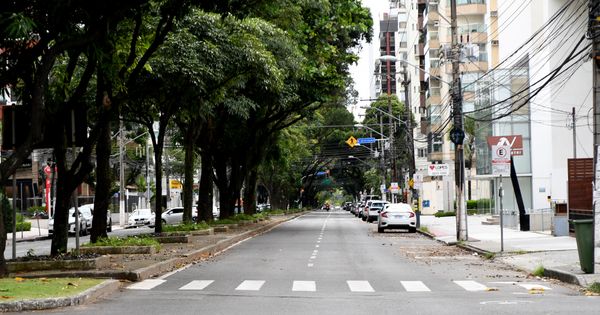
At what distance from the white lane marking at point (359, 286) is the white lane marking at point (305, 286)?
2.27ft

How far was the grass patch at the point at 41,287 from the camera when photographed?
11445 millimetres

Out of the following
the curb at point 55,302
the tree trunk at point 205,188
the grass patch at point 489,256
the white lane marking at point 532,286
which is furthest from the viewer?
the tree trunk at point 205,188

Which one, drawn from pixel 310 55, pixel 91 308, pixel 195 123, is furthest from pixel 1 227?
pixel 310 55

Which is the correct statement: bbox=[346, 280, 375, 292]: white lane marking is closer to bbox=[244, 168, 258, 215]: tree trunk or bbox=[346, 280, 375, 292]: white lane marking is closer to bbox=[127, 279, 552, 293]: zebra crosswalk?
bbox=[127, 279, 552, 293]: zebra crosswalk

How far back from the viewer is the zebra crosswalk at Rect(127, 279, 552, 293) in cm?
1424

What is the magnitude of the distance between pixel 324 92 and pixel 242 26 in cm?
1131

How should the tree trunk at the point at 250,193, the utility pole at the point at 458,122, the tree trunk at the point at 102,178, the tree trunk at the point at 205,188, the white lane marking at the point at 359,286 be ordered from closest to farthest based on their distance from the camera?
the white lane marking at the point at 359,286, the tree trunk at the point at 102,178, the utility pole at the point at 458,122, the tree trunk at the point at 205,188, the tree trunk at the point at 250,193

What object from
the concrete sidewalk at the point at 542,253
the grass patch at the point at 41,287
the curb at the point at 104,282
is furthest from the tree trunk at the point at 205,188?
the grass patch at the point at 41,287

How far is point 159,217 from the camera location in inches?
1129

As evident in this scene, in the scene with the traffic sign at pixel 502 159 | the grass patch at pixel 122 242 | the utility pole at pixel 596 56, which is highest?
the utility pole at pixel 596 56

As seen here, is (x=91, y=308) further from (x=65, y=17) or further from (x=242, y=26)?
(x=242, y=26)

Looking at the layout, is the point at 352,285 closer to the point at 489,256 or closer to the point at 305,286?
the point at 305,286

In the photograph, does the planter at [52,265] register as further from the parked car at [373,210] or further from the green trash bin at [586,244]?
the parked car at [373,210]

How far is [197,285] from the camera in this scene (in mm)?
14828
